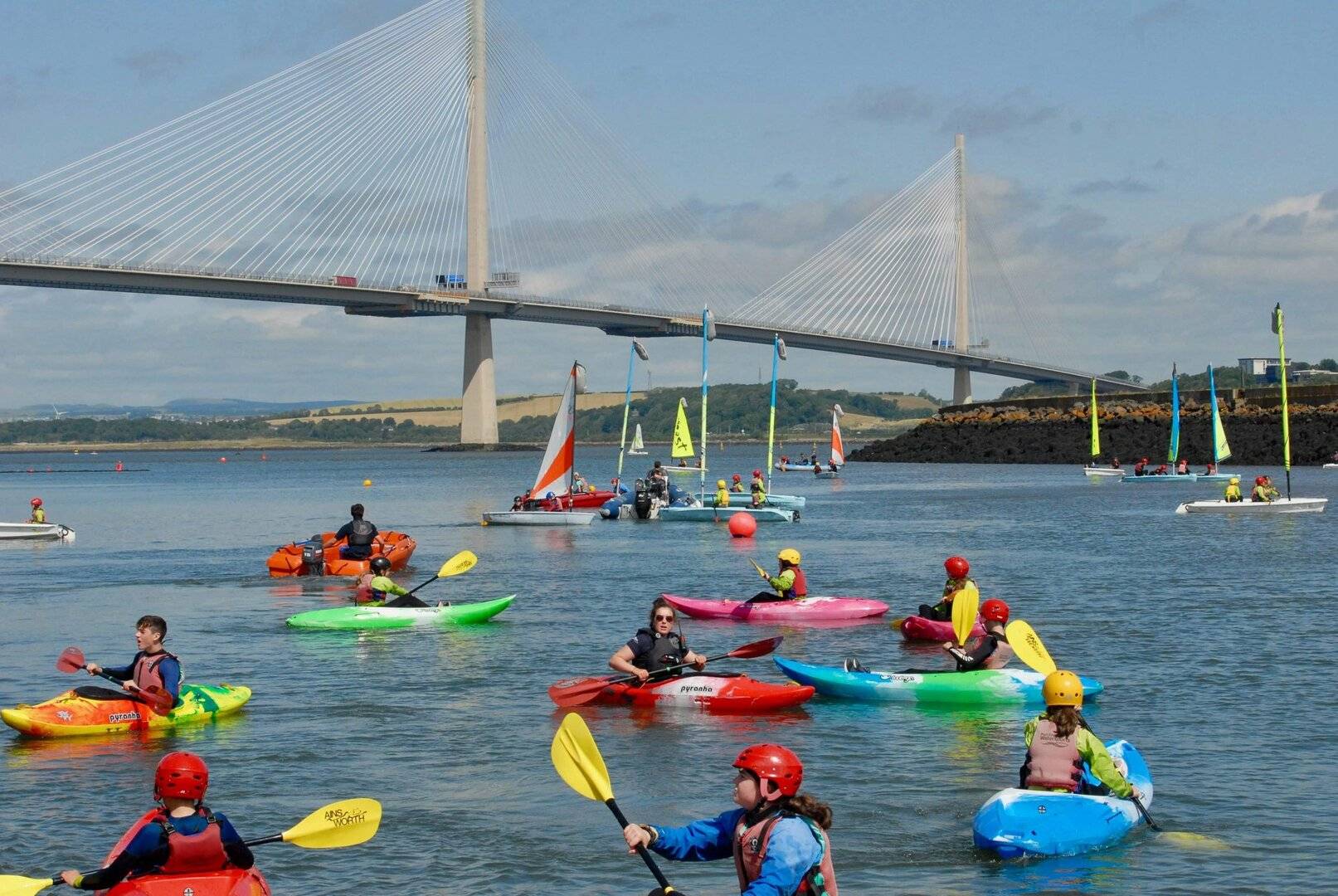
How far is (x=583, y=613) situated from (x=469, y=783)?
1289 cm

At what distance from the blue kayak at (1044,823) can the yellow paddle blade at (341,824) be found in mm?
4802

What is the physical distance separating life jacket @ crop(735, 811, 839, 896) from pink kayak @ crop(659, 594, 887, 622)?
667 inches

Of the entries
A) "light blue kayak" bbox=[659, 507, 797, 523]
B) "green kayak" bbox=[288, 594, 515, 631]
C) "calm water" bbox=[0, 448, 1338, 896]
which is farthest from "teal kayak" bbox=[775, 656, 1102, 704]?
"light blue kayak" bbox=[659, 507, 797, 523]

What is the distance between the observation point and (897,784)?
1425 cm

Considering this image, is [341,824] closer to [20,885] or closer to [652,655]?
[20,885]

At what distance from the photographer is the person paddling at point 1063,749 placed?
11602mm

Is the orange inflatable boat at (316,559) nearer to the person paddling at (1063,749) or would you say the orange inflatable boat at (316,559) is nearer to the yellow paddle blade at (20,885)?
the person paddling at (1063,749)

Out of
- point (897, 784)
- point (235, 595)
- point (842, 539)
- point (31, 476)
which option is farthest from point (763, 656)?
point (31, 476)

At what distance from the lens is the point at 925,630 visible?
888 inches

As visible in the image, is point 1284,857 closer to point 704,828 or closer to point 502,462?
point 704,828

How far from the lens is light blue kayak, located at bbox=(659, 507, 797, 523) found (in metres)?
51.8

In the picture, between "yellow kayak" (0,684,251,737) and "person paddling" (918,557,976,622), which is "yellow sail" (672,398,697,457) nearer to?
"person paddling" (918,557,976,622)

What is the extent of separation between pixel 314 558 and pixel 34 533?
17504mm

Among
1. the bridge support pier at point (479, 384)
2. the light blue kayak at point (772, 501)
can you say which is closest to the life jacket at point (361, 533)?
the light blue kayak at point (772, 501)
